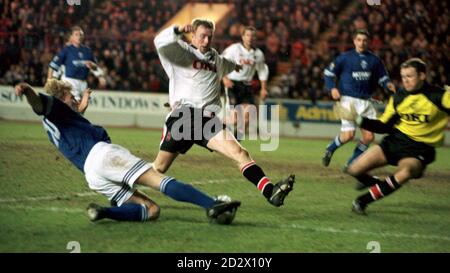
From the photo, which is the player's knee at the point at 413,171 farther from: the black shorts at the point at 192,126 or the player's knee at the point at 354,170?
the black shorts at the point at 192,126

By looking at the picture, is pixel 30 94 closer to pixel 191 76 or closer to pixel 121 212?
pixel 121 212

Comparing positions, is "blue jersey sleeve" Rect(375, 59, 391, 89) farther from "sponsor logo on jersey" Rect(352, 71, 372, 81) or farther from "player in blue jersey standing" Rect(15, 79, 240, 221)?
"player in blue jersey standing" Rect(15, 79, 240, 221)

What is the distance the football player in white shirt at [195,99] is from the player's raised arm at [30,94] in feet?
5.13

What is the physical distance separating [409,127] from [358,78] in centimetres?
373

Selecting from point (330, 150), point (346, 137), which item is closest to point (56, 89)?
point (346, 137)

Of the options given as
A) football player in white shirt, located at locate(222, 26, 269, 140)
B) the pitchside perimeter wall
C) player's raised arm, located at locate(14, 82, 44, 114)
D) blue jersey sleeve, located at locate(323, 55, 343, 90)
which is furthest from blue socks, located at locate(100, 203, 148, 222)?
the pitchside perimeter wall

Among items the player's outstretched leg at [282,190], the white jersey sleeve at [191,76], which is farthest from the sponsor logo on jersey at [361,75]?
the player's outstretched leg at [282,190]

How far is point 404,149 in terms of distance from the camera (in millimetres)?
7887

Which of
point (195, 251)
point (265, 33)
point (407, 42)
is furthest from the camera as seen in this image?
point (265, 33)

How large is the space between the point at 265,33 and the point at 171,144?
1483 cm

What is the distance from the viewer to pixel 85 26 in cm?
2327

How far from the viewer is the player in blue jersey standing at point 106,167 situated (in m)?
6.62
